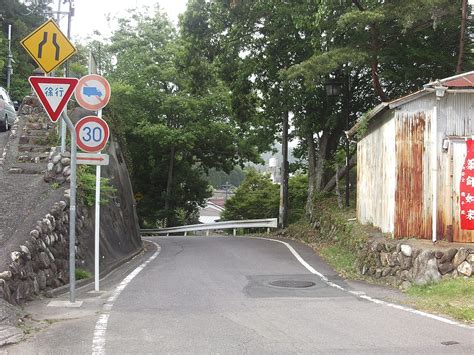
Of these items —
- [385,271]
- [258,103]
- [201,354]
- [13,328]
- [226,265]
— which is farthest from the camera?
[258,103]

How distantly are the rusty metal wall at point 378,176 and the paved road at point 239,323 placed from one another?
106 inches

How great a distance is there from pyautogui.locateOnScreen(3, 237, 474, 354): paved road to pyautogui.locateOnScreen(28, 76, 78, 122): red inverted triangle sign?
3145 mm

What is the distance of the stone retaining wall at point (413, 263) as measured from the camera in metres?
9.73

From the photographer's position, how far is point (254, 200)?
36625mm

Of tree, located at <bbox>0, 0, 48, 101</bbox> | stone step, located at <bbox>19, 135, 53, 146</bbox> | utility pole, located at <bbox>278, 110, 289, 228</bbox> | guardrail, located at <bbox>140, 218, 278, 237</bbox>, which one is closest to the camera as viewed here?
stone step, located at <bbox>19, 135, 53, 146</bbox>

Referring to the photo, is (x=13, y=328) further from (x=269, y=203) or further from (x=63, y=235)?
(x=269, y=203)

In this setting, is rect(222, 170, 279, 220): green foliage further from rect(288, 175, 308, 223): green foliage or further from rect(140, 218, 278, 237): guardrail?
rect(140, 218, 278, 237): guardrail

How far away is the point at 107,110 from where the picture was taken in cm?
1894

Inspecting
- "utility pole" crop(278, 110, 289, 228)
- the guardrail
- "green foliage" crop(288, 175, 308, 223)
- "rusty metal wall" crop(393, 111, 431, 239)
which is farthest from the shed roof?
"green foliage" crop(288, 175, 308, 223)

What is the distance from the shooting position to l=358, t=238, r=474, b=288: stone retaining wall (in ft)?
31.9

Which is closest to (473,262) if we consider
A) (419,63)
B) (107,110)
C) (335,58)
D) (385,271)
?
(385,271)

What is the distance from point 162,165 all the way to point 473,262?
27.4m

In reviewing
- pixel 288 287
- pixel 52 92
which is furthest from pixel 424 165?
pixel 52 92

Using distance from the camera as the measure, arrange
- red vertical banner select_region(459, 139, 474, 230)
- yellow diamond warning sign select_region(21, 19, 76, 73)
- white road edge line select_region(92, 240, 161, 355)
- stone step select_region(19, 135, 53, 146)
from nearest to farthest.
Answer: white road edge line select_region(92, 240, 161, 355)
yellow diamond warning sign select_region(21, 19, 76, 73)
red vertical banner select_region(459, 139, 474, 230)
stone step select_region(19, 135, 53, 146)
